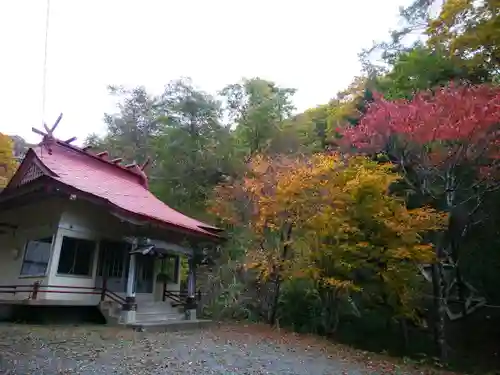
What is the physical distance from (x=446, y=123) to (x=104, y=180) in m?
10.0

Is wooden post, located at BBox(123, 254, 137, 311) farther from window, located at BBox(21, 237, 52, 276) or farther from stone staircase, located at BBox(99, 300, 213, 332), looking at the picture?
window, located at BBox(21, 237, 52, 276)

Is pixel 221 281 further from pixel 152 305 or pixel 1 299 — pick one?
pixel 1 299

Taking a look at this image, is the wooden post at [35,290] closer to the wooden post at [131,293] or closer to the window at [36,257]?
the window at [36,257]

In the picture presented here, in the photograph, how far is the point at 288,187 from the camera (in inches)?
455

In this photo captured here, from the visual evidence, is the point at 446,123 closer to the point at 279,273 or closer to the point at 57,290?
the point at 279,273

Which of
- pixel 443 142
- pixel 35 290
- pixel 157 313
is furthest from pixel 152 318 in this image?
pixel 443 142

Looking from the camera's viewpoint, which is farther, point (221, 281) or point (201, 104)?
point (201, 104)

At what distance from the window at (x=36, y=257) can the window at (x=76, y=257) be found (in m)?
0.48

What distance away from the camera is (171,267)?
50.1ft

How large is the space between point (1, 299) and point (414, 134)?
12202mm

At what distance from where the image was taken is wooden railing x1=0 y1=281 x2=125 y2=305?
10547 millimetres

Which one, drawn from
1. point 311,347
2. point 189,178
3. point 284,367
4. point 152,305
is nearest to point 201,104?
point 189,178

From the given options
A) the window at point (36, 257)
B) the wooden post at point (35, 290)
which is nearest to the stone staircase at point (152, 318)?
the wooden post at point (35, 290)

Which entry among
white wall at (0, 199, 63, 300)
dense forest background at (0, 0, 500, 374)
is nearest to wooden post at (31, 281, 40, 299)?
white wall at (0, 199, 63, 300)
